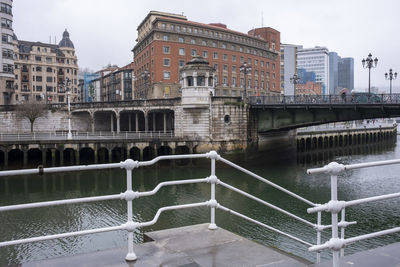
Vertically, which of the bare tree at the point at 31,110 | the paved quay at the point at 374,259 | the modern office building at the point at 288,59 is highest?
the modern office building at the point at 288,59

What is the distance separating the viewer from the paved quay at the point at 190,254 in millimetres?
4641

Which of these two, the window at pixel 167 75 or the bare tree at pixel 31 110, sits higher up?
the window at pixel 167 75

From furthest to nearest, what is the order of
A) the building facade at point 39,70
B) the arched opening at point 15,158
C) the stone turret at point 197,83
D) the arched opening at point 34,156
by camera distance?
the building facade at point 39,70, the stone turret at point 197,83, the arched opening at point 34,156, the arched opening at point 15,158

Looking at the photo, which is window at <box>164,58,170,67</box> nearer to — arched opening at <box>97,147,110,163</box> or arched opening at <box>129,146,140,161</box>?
arched opening at <box>129,146,140,161</box>

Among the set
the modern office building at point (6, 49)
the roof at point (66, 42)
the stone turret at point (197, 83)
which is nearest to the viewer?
the stone turret at point (197, 83)

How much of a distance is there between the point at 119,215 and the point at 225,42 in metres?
66.1

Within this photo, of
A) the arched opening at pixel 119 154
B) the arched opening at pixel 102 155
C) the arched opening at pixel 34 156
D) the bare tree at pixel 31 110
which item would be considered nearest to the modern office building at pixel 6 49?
the bare tree at pixel 31 110

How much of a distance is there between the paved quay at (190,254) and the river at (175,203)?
963 centimetres

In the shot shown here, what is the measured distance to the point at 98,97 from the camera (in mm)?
133250

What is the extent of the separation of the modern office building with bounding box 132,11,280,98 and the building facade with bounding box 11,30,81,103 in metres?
28.8

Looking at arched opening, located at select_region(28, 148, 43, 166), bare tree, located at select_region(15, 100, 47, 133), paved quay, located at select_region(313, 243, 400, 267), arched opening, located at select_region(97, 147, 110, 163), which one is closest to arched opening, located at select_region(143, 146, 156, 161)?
arched opening, located at select_region(97, 147, 110, 163)

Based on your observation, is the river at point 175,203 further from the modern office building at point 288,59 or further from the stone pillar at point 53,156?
the modern office building at point 288,59

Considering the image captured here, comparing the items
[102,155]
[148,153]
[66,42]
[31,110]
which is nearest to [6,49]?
[31,110]

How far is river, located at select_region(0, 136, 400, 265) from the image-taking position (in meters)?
15.6
